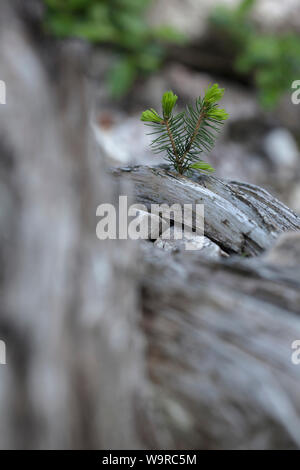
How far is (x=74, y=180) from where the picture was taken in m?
1.02

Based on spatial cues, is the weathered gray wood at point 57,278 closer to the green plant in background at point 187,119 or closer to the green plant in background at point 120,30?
the green plant in background at point 187,119

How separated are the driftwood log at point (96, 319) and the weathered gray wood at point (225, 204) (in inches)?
15.0

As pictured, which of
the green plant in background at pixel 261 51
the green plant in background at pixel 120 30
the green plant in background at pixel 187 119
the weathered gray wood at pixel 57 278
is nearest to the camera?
the weathered gray wood at pixel 57 278

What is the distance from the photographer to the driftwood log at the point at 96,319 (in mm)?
877

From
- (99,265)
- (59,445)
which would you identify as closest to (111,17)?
(99,265)

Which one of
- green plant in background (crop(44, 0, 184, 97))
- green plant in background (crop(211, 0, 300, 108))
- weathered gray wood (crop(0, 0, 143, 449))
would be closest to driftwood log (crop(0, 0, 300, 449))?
weathered gray wood (crop(0, 0, 143, 449))

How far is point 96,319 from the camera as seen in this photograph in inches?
36.7

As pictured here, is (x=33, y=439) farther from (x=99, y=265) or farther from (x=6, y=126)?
(x=6, y=126)

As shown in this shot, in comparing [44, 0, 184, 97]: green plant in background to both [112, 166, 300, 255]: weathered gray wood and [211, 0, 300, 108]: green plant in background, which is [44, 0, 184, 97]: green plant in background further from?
[112, 166, 300, 255]: weathered gray wood

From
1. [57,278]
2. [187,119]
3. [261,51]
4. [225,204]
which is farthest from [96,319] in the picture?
[261,51]

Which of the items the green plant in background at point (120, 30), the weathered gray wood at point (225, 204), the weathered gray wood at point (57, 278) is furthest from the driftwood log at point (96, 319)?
the green plant in background at point (120, 30)

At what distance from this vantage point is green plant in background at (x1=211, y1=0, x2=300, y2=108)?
5.65 m

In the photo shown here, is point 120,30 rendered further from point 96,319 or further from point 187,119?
point 96,319
